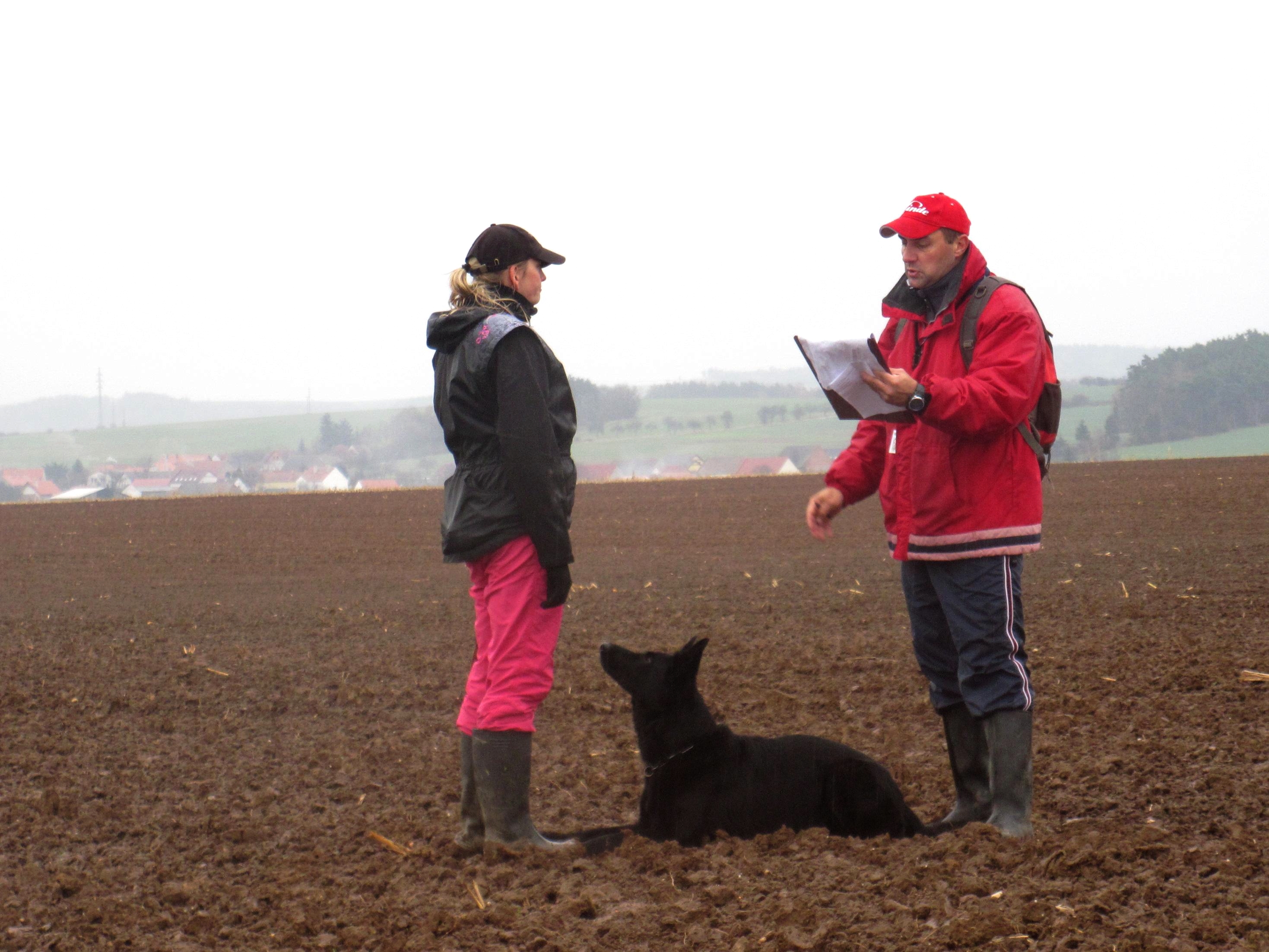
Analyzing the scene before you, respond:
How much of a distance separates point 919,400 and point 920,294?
0.63 metres

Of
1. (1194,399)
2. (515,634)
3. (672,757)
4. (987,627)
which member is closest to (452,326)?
(515,634)

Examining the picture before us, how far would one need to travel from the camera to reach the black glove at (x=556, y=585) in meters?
3.62

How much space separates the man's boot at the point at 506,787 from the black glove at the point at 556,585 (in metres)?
0.48

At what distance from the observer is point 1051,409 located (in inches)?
142

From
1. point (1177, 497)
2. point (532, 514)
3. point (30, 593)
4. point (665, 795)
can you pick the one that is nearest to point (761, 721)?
point (665, 795)

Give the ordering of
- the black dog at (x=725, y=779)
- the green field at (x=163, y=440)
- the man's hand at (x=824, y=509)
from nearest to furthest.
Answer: the black dog at (x=725, y=779) < the man's hand at (x=824, y=509) < the green field at (x=163, y=440)

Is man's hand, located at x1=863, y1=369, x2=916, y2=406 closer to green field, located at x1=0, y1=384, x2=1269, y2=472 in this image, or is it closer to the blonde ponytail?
the blonde ponytail

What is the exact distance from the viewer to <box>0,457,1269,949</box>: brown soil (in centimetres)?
313

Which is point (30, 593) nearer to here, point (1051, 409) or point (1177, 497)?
point (1051, 409)

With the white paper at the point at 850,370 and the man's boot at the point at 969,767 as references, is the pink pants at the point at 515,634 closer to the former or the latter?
the white paper at the point at 850,370

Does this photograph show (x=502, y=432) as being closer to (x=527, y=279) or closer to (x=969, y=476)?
(x=527, y=279)

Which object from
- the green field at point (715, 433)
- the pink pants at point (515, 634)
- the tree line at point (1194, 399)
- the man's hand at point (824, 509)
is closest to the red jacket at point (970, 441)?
the man's hand at point (824, 509)

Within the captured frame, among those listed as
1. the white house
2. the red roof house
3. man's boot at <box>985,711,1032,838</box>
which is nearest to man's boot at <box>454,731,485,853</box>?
man's boot at <box>985,711,1032,838</box>

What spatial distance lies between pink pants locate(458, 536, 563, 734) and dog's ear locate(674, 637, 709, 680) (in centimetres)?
47
